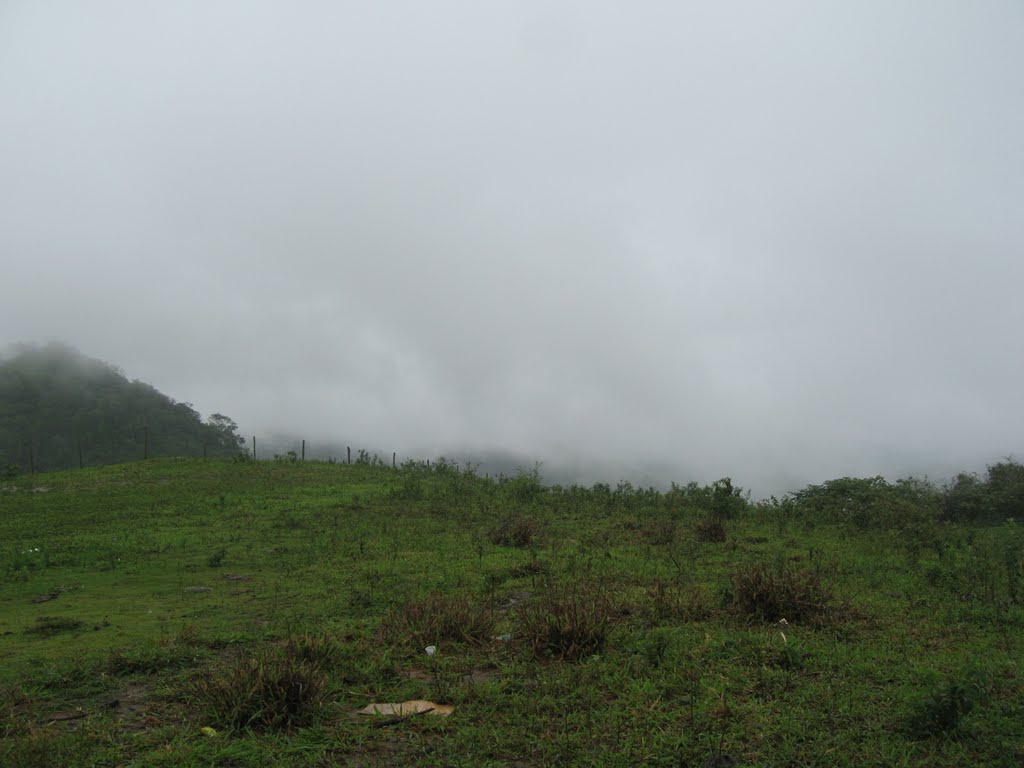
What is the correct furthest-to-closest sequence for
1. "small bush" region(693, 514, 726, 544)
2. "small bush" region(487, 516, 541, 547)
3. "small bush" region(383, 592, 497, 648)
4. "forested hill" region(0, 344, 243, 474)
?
"forested hill" region(0, 344, 243, 474) < "small bush" region(693, 514, 726, 544) < "small bush" region(487, 516, 541, 547) < "small bush" region(383, 592, 497, 648)

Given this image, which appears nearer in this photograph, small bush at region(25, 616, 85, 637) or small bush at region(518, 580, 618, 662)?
small bush at region(518, 580, 618, 662)

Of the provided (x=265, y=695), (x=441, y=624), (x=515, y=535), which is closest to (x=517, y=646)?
(x=441, y=624)

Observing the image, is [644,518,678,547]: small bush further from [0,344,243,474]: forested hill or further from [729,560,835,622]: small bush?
[0,344,243,474]: forested hill

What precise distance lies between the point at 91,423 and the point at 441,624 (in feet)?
175

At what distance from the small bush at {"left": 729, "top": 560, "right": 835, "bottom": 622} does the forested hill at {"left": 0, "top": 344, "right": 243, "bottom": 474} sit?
40.6m

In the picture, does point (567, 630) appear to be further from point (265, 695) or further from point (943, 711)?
point (943, 711)

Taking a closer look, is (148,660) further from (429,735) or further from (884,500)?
(884,500)

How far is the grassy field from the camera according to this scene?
14.7ft

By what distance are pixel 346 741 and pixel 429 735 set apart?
571mm

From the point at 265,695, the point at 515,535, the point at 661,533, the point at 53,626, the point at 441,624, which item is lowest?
the point at 53,626

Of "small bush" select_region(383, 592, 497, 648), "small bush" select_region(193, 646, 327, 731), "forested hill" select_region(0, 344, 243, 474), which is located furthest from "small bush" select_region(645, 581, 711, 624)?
"forested hill" select_region(0, 344, 243, 474)

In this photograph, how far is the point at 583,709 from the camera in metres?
5.02

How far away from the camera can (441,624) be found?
6781 mm

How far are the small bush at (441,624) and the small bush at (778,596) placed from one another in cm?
276
